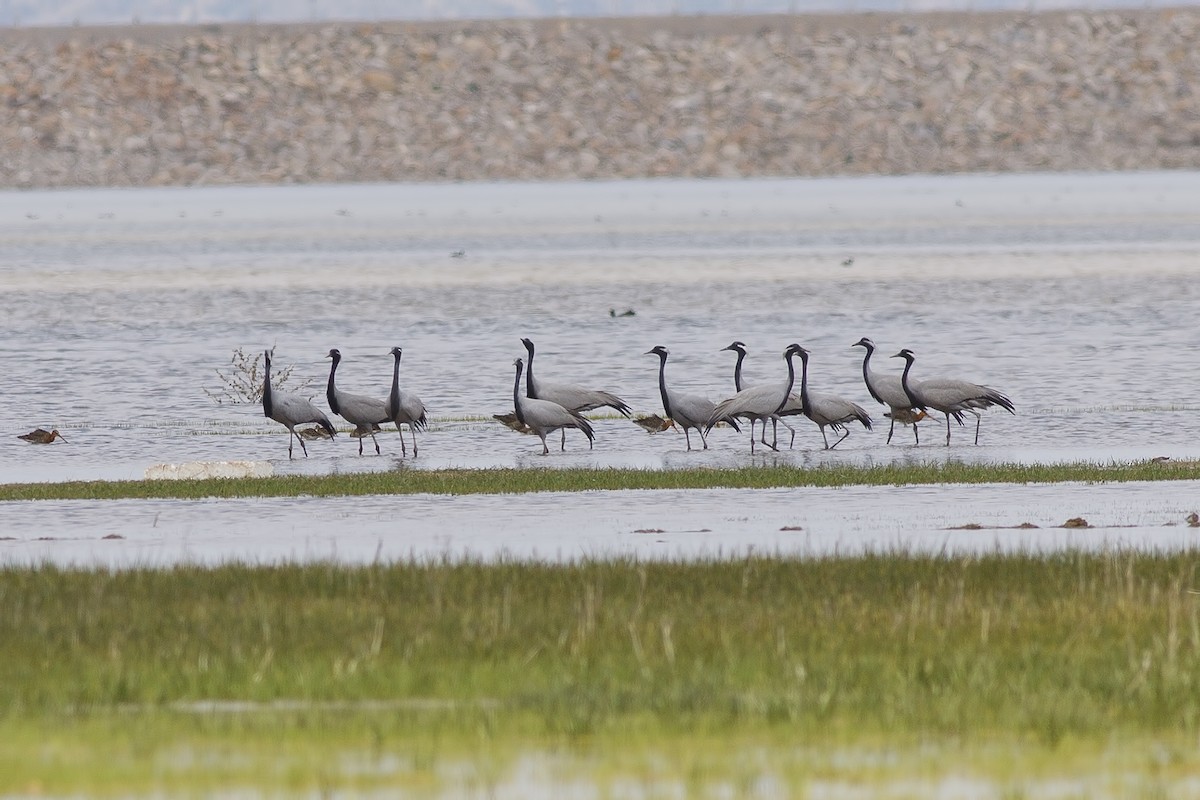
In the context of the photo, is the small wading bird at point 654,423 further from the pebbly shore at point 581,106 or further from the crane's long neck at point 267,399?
the pebbly shore at point 581,106

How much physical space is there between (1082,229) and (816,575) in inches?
2867

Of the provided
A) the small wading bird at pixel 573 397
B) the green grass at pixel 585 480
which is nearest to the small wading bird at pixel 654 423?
the small wading bird at pixel 573 397

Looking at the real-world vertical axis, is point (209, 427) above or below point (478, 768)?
below

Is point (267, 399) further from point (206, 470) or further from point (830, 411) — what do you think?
point (830, 411)

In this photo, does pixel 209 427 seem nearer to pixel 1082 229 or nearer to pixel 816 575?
pixel 816 575

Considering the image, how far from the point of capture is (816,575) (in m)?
13.8

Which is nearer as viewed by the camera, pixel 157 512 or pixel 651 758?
pixel 651 758

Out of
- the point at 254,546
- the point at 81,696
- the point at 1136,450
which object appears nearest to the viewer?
the point at 81,696

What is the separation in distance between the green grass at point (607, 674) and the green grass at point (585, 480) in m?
5.84

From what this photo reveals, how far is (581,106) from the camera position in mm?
128625

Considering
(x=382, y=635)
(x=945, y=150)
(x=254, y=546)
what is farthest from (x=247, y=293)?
(x=945, y=150)

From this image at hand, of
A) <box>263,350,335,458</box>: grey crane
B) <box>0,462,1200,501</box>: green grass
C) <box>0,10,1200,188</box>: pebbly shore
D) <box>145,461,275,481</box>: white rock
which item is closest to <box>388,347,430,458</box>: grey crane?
<box>263,350,335,458</box>: grey crane

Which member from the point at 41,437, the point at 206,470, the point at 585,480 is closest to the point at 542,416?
the point at 585,480

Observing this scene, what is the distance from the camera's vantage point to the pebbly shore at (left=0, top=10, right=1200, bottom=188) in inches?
4875
